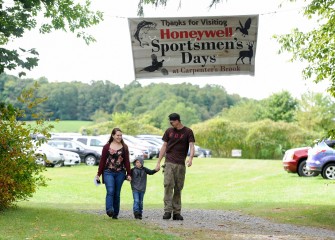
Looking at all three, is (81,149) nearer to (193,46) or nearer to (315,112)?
(193,46)

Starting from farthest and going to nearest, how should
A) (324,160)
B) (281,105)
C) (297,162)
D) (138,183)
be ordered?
(281,105)
(297,162)
(324,160)
(138,183)

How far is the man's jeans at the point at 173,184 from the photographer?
13109 mm

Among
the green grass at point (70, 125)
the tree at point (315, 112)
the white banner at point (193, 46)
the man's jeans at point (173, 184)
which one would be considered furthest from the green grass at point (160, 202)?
the green grass at point (70, 125)

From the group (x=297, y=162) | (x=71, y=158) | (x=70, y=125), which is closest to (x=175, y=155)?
(x=297, y=162)

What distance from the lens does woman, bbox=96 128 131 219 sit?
1274cm

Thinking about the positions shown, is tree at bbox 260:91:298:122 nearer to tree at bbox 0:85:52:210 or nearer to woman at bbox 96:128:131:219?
tree at bbox 0:85:52:210

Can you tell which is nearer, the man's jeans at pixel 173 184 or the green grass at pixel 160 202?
the green grass at pixel 160 202

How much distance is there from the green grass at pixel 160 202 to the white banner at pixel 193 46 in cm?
320

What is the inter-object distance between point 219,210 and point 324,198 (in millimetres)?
4895

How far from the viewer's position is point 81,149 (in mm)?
40688

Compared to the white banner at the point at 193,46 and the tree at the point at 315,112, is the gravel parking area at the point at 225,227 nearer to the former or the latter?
the white banner at the point at 193,46

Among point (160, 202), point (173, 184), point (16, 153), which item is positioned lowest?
point (160, 202)

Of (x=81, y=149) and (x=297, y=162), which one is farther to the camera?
(x=81, y=149)

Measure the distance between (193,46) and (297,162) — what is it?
47.0ft
